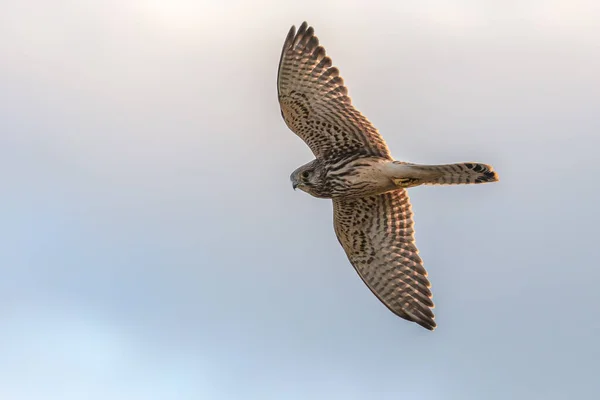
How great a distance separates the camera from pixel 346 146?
1441 cm

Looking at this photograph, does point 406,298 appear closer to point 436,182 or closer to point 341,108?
point 436,182

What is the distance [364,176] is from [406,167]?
2.19 ft

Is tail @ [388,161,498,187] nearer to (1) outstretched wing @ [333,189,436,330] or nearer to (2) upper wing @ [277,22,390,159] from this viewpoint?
(2) upper wing @ [277,22,390,159]

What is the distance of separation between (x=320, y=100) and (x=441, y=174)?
84.3 inches

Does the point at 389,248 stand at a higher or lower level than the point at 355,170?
lower

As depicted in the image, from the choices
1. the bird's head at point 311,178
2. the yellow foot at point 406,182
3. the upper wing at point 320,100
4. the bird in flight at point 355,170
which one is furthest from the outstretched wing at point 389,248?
the upper wing at point 320,100

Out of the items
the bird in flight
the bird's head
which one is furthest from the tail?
the bird's head

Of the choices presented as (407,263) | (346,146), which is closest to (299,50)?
(346,146)

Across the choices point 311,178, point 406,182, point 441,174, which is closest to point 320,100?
point 311,178

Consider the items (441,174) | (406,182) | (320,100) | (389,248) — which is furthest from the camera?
(389,248)

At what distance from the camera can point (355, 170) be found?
1412 cm

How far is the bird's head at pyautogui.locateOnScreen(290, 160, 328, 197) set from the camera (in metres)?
14.3

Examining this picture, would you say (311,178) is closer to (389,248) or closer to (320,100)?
(320,100)

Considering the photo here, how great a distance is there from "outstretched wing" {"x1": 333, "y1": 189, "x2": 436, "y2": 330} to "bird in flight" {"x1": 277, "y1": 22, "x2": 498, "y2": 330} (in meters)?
0.02
